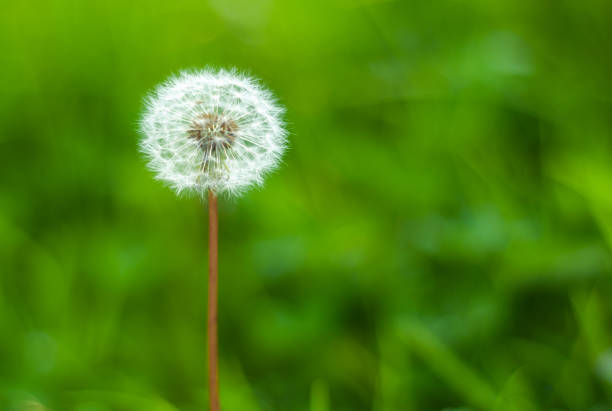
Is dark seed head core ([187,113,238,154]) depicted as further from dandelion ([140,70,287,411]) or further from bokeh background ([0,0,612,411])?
bokeh background ([0,0,612,411])


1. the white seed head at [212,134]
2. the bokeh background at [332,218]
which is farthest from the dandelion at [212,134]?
the bokeh background at [332,218]

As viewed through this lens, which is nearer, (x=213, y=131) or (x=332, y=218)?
(x=213, y=131)

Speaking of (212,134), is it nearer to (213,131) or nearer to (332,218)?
(213,131)

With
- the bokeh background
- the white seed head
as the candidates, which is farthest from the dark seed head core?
the bokeh background

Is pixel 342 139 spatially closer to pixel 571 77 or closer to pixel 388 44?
pixel 388 44

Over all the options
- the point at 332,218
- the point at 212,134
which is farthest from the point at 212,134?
the point at 332,218

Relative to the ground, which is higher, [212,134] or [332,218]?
[332,218]

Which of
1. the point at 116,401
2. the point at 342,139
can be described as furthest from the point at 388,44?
the point at 116,401
